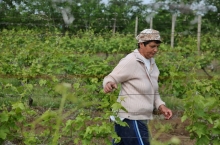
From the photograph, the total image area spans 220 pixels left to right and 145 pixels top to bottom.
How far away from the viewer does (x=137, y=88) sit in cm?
271

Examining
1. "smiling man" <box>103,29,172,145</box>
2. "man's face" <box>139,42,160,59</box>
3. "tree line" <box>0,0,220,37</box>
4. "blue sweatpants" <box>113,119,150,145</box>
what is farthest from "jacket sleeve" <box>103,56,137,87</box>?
"tree line" <box>0,0,220,37</box>

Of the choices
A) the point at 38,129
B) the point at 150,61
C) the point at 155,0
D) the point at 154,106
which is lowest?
the point at 38,129

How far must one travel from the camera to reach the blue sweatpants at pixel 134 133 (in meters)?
2.68

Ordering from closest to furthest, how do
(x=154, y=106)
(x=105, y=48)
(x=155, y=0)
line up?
(x=154, y=106) < (x=105, y=48) < (x=155, y=0)

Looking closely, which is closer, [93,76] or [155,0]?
[93,76]

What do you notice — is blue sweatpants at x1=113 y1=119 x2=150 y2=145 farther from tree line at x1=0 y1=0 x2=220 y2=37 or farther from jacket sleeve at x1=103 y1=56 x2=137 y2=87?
tree line at x1=0 y1=0 x2=220 y2=37

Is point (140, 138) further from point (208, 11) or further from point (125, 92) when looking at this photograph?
point (208, 11)

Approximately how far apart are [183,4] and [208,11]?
141 cm

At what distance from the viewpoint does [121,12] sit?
21172 mm

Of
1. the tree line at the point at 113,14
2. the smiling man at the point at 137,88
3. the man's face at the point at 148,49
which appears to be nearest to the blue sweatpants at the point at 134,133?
the smiling man at the point at 137,88

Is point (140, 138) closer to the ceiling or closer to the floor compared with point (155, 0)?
closer to the floor

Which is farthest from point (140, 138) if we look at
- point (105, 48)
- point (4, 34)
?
point (4, 34)

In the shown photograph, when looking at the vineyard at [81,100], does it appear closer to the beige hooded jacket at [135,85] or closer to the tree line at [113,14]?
the beige hooded jacket at [135,85]

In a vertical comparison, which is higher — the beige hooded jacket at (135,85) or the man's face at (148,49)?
the man's face at (148,49)
